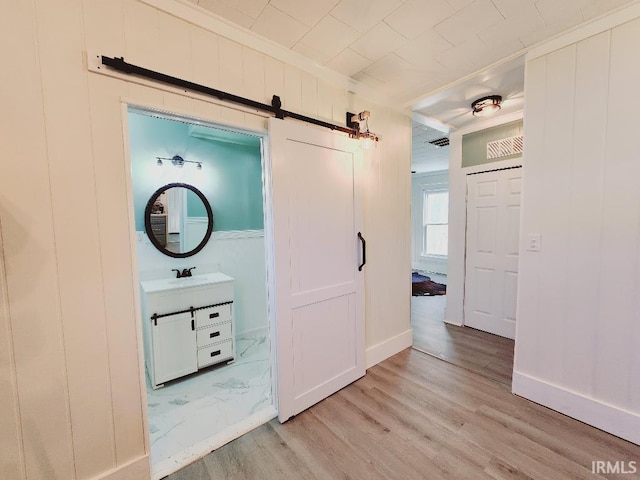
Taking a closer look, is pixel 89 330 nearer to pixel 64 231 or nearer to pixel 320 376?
pixel 64 231

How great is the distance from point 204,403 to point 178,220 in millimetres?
1754

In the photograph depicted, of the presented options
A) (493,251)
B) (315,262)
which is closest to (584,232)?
(493,251)

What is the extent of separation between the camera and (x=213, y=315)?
254cm

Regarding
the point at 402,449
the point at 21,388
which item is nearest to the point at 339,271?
the point at 402,449

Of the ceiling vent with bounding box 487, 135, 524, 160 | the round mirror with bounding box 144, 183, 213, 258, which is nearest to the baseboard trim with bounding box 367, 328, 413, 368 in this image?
the round mirror with bounding box 144, 183, 213, 258

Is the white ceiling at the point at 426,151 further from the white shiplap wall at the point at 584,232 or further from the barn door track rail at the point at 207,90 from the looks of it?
the barn door track rail at the point at 207,90

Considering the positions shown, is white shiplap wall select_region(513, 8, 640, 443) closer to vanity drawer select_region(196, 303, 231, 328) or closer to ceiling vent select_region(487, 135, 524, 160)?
ceiling vent select_region(487, 135, 524, 160)

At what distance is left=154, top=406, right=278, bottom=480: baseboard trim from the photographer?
4.77 ft

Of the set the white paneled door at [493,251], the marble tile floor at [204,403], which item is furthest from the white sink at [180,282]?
the white paneled door at [493,251]

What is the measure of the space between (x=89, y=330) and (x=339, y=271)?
1530 millimetres

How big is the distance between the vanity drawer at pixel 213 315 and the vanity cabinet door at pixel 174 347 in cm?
9

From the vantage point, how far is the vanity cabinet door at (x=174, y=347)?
88.7 inches

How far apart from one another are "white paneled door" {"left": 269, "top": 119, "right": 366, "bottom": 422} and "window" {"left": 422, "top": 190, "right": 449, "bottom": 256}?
5.35m

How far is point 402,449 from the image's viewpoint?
156 centimetres
